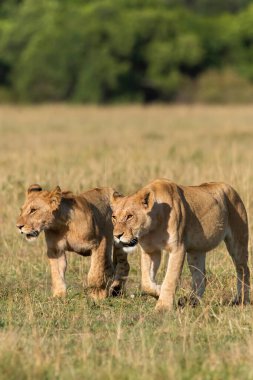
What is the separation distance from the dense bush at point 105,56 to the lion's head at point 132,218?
39.3 metres

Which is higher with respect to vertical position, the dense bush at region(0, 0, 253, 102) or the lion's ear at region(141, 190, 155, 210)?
the lion's ear at region(141, 190, 155, 210)

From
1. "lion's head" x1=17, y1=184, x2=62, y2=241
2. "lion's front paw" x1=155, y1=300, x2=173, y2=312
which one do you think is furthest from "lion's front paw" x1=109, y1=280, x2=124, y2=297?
"lion's front paw" x1=155, y1=300, x2=173, y2=312

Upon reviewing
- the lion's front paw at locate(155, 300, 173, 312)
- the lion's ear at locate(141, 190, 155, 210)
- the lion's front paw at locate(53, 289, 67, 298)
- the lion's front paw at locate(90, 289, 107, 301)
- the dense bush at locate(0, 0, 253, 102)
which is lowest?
the dense bush at locate(0, 0, 253, 102)

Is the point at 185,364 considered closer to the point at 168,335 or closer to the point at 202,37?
the point at 168,335

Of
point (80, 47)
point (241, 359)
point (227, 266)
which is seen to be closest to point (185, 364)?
point (241, 359)

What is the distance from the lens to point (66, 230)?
684cm

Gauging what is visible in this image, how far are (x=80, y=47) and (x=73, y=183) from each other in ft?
116

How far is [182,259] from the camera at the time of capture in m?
6.39

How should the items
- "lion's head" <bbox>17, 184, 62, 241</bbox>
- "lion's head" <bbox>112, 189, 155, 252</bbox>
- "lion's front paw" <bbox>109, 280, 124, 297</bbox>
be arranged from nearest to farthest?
"lion's head" <bbox>112, 189, 155, 252</bbox> < "lion's head" <bbox>17, 184, 62, 241</bbox> < "lion's front paw" <bbox>109, 280, 124, 297</bbox>

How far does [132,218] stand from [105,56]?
40.0m

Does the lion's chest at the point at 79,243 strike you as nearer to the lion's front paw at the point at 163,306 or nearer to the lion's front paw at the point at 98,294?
the lion's front paw at the point at 98,294

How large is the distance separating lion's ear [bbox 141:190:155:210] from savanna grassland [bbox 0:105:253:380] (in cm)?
62

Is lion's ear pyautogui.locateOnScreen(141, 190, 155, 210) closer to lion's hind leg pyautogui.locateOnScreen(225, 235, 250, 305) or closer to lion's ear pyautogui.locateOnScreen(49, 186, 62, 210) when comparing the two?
lion's ear pyautogui.locateOnScreen(49, 186, 62, 210)

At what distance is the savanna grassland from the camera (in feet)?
16.0
